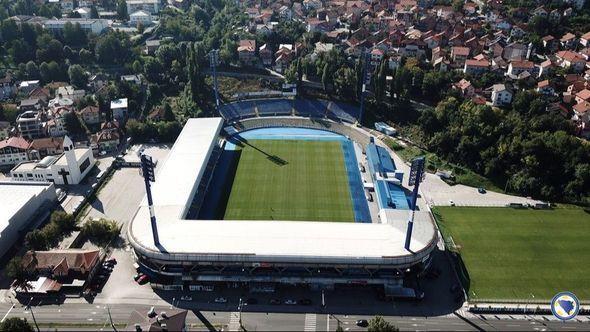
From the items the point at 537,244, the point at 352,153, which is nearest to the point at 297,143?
the point at 352,153

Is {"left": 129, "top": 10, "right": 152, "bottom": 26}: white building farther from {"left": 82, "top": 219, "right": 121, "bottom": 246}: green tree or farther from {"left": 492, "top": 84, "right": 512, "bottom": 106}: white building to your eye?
{"left": 492, "top": 84, "right": 512, "bottom": 106}: white building

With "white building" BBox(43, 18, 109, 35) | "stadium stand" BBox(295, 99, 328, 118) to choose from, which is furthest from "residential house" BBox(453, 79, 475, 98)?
"white building" BBox(43, 18, 109, 35)

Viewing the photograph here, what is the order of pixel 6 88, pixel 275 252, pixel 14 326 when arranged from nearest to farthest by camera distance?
pixel 14 326
pixel 275 252
pixel 6 88

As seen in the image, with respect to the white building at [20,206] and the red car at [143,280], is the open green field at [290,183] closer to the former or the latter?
the red car at [143,280]

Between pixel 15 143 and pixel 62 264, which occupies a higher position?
pixel 15 143

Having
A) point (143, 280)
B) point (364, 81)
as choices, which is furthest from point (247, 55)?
point (143, 280)

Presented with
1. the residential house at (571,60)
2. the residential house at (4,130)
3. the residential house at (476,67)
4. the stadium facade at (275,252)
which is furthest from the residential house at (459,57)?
the residential house at (4,130)

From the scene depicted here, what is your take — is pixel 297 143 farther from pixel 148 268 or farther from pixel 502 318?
pixel 502 318

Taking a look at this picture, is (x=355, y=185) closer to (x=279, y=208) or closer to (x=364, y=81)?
(x=279, y=208)
